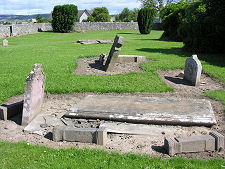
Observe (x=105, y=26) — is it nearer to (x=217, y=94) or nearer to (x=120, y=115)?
(x=217, y=94)

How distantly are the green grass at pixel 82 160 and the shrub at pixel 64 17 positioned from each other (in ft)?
107

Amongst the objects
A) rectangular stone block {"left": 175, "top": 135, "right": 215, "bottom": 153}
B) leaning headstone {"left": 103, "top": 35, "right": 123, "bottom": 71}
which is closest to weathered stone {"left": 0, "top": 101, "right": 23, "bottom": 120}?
rectangular stone block {"left": 175, "top": 135, "right": 215, "bottom": 153}

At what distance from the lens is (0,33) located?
94.7ft

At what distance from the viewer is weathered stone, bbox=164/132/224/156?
13.9 ft

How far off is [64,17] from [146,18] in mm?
11144

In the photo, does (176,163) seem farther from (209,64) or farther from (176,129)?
(209,64)

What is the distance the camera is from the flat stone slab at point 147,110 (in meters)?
5.33

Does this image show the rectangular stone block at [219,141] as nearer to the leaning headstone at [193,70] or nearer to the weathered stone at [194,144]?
the weathered stone at [194,144]

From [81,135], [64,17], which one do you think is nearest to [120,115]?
[81,135]

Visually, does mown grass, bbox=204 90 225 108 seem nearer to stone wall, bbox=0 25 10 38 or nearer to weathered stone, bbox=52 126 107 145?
weathered stone, bbox=52 126 107 145

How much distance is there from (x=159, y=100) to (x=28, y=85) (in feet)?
9.93

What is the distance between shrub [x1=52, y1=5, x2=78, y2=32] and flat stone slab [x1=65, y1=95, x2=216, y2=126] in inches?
1207

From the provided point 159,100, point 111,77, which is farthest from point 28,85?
point 111,77

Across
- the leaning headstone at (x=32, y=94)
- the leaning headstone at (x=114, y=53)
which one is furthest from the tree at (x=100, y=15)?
the leaning headstone at (x=32, y=94)
